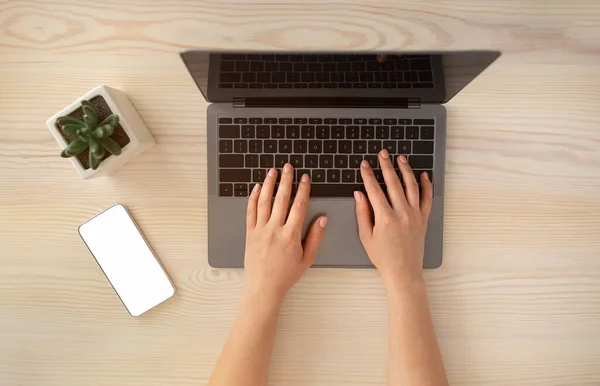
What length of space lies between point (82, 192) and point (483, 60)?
70cm

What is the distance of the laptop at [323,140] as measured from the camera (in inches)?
27.9

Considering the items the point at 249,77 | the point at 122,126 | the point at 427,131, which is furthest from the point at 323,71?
the point at 122,126

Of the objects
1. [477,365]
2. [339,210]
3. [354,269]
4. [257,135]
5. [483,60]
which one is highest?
[483,60]

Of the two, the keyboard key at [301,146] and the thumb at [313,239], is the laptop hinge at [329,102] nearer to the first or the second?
the keyboard key at [301,146]

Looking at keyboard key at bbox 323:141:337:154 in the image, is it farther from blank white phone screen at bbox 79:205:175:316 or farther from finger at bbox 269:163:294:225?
blank white phone screen at bbox 79:205:175:316

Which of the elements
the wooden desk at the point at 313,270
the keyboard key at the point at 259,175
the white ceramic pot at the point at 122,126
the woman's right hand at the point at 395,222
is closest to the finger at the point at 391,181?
the woman's right hand at the point at 395,222

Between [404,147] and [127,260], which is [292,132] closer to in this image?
[404,147]

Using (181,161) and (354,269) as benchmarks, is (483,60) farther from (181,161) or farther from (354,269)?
(181,161)

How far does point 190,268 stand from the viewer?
31.0 inches

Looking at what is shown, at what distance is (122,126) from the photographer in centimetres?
69

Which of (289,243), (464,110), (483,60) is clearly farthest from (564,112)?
(289,243)

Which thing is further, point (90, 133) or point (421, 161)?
point (421, 161)

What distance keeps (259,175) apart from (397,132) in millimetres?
254

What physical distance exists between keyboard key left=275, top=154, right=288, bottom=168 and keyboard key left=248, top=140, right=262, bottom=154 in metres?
0.03
